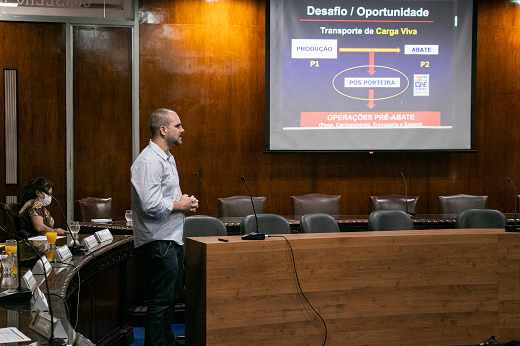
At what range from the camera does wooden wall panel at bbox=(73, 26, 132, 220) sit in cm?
616

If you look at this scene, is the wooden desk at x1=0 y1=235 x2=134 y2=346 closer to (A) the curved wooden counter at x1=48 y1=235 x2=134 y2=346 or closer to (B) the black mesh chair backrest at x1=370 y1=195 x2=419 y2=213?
(A) the curved wooden counter at x1=48 y1=235 x2=134 y2=346

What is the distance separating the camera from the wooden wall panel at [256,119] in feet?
20.4

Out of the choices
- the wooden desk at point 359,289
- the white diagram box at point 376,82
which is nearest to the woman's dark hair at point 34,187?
the wooden desk at point 359,289

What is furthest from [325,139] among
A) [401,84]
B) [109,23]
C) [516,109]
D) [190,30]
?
[109,23]

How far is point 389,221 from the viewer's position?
3922 mm

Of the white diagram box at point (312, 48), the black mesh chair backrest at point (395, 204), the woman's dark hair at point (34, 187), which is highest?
the white diagram box at point (312, 48)

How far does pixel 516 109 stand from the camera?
6.50 m

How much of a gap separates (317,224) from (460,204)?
262 cm

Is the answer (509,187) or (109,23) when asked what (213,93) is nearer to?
(109,23)

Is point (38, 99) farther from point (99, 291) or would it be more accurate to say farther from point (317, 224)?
point (317, 224)

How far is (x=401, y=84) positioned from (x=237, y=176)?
2.39m

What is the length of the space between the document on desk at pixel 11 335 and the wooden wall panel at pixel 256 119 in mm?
4786

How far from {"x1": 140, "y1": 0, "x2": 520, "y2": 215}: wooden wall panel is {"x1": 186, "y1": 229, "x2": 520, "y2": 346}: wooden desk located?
319cm

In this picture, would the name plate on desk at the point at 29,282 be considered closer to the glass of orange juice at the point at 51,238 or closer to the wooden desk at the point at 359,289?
the glass of orange juice at the point at 51,238
